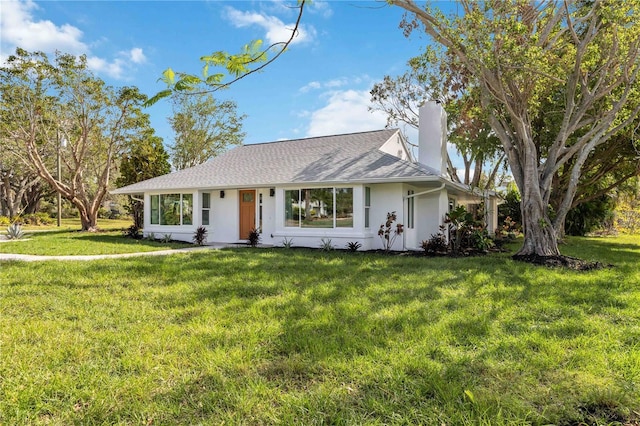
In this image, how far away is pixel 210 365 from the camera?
3.48 m

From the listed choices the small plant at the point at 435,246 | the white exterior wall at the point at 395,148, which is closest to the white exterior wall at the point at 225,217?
the white exterior wall at the point at 395,148

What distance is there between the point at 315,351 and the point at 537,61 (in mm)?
10103

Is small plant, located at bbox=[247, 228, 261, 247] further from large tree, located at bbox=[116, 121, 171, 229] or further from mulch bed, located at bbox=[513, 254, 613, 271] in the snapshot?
large tree, located at bbox=[116, 121, 171, 229]

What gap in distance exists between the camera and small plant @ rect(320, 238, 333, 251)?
41.4 ft

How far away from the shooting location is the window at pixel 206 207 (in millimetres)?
15939

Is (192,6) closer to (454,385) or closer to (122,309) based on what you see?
(122,309)

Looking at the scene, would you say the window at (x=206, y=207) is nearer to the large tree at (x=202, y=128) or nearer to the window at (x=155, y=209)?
the window at (x=155, y=209)

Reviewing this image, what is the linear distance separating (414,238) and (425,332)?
32.1 ft

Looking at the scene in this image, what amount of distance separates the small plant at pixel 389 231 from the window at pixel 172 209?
27.3ft

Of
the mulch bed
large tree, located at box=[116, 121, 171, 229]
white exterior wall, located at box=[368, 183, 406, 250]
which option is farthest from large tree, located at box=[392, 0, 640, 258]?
large tree, located at box=[116, 121, 171, 229]

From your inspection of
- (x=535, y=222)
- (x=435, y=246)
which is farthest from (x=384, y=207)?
(x=535, y=222)

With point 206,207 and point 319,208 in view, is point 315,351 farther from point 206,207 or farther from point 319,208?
point 206,207

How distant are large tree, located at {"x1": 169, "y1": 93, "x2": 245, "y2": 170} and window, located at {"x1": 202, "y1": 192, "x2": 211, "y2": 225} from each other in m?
17.9

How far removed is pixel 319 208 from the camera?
44.3ft
